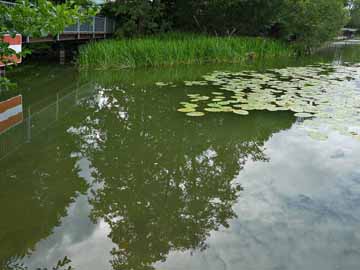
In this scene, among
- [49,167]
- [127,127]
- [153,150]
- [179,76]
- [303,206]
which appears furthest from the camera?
[179,76]

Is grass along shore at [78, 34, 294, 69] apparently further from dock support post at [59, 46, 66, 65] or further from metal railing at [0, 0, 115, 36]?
dock support post at [59, 46, 66, 65]

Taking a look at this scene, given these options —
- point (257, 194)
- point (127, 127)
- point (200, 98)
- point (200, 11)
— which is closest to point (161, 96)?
point (200, 98)

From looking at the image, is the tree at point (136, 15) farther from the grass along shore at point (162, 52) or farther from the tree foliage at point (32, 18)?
the tree foliage at point (32, 18)

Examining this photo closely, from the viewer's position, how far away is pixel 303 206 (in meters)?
3.02

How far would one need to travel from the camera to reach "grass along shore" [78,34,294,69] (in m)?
10.6

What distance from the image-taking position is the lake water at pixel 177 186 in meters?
2.37

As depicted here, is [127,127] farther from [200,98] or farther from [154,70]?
[154,70]

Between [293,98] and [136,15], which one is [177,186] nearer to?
[293,98]

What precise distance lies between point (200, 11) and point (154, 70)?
8.11m

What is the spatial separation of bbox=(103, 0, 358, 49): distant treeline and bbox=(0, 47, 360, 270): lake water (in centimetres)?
1089

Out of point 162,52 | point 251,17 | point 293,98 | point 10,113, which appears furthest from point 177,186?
point 251,17

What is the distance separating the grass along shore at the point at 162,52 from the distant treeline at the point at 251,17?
2251 millimetres

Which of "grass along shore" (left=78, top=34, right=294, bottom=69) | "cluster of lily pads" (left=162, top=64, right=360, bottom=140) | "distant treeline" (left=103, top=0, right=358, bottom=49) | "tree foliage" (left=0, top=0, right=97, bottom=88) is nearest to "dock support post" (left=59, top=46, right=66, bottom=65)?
"grass along shore" (left=78, top=34, right=294, bottom=69)

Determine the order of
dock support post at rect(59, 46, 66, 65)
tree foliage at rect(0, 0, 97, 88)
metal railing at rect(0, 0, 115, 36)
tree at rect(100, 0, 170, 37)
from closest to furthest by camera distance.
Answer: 1. tree foliage at rect(0, 0, 97, 88)
2. metal railing at rect(0, 0, 115, 36)
3. dock support post at rect(59, 46, 66, 65)
4. tree at rect(100, 0, 170, 37)
